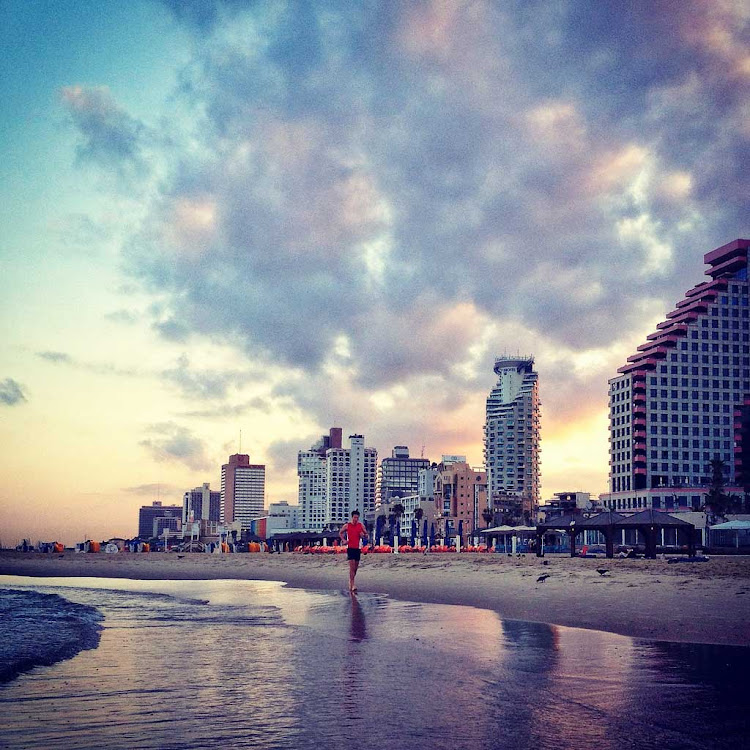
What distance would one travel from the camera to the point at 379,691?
9461 millimetres

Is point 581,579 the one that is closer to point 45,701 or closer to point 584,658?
point 584,658

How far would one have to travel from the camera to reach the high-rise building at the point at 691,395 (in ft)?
538

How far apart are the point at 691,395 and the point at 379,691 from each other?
175 meters

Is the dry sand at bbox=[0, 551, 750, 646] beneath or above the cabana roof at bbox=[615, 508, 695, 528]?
beneath

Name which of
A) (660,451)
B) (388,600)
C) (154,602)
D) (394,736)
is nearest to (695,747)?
(394,736)

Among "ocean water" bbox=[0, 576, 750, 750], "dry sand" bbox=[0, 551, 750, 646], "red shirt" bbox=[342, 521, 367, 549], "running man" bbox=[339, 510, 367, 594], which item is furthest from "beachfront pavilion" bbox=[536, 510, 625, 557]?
"ocean water" bbox=[0, 576, 750, 750]

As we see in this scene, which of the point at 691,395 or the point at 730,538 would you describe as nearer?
the point at 730,538

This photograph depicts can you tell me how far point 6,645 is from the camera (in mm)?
Result: 14531

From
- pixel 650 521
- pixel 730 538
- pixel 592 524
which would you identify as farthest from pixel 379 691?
pixel 730 538

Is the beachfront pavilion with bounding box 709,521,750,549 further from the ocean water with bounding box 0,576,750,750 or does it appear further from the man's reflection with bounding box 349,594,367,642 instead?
the ocean water with bounding box 0,576,750,750

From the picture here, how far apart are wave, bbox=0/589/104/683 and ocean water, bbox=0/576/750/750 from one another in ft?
0.97

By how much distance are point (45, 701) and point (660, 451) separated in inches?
6647

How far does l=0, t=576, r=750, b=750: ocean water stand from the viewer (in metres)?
7.34

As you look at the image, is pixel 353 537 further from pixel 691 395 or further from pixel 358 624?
pixel 691 395
